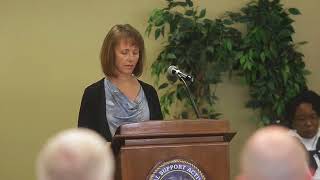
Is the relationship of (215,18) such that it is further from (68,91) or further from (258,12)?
(68,91)

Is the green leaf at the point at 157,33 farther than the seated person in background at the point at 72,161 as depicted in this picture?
Yes

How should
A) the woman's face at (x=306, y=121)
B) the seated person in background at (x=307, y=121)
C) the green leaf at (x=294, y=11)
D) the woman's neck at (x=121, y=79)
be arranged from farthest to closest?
the green leaf at (x=294, y=11)
the woman's face at (x=306, y=121)
the seated person in background at (x=307, y=121)
the woman's neck at (x=121, y=79)

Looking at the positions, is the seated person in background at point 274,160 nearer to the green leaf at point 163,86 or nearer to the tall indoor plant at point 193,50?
the tall indoor plant at point 193,50

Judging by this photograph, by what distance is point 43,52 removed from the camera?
4902mm

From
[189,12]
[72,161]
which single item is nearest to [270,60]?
[189,12]

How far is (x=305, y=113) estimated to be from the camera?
4.68 metres

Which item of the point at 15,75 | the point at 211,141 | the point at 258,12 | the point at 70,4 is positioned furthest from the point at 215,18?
the point at 211,141

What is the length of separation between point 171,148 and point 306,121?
90.1 inches

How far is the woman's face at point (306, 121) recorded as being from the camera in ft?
15.1

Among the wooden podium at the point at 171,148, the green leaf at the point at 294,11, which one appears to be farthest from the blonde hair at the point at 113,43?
the green leaf at the point at 294,11

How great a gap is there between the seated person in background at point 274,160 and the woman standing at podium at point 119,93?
1.71 meters

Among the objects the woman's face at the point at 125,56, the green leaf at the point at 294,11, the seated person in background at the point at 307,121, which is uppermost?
the green leaf at the point at 294,11

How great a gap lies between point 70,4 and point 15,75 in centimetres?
71

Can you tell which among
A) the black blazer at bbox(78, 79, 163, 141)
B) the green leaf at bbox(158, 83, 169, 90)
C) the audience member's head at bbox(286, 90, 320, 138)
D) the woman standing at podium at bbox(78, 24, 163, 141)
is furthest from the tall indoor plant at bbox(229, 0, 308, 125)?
the black blazer at bbox(78, 79, 163, 141)
